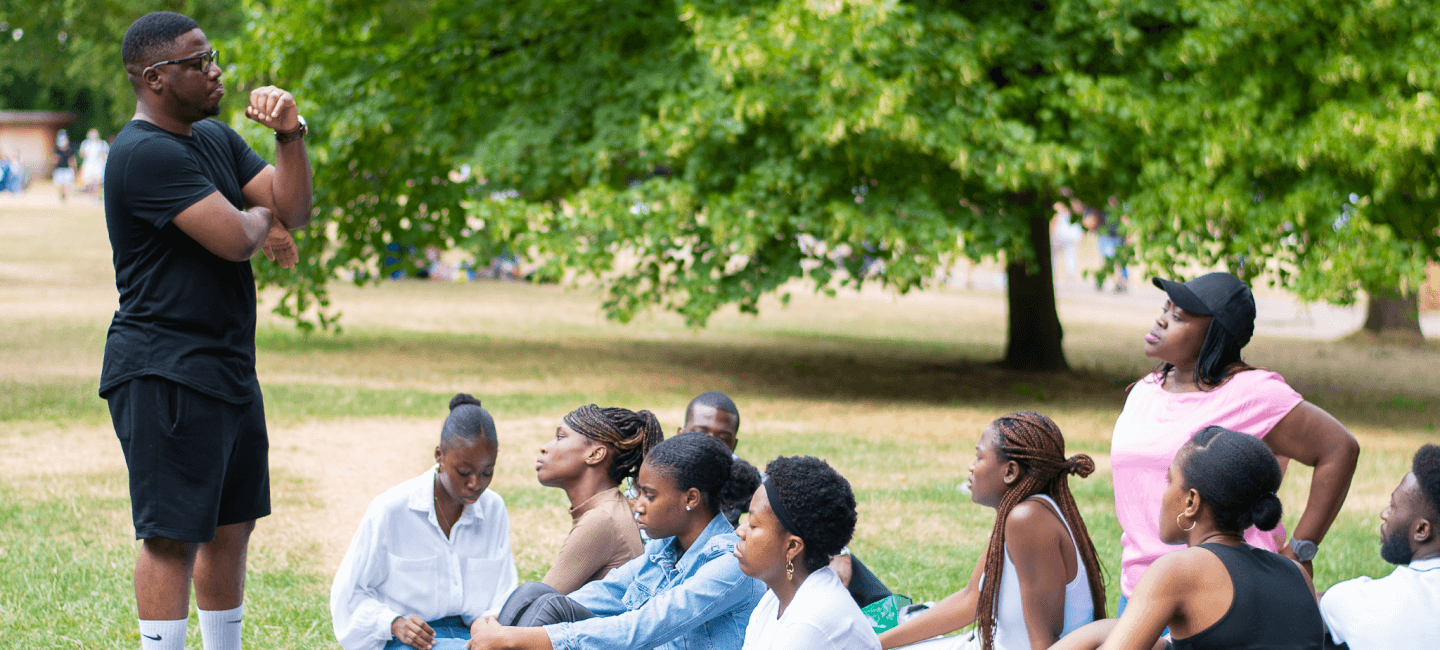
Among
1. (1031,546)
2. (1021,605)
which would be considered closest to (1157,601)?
(1031,546)

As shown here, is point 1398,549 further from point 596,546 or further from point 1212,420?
point 596,546

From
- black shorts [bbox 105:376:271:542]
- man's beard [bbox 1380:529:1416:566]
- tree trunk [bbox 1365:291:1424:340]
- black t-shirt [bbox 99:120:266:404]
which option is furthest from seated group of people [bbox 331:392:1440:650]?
tree trunk [bbox 1365:291:1424:340]

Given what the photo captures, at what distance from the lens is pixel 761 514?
328cm

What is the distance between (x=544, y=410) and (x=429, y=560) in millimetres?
7356

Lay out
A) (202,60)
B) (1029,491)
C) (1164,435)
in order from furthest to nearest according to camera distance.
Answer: (1164,435), (1029,491), (202,60)

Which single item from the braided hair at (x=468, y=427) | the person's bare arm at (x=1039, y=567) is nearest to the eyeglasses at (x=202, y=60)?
the braided hair at (x=468, y=427)

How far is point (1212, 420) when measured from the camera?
3.82 m

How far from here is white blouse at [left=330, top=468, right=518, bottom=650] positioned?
13.1ft

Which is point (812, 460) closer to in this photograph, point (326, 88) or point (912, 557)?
point (912, 557)

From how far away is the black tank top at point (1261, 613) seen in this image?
2.94m

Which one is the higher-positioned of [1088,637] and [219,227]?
[219,227]

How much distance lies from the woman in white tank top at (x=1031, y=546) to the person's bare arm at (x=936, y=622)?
322mm

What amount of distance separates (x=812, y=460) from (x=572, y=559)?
111cm

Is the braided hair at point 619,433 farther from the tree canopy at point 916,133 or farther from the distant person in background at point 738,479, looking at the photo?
the tree canopy at point 916,133
